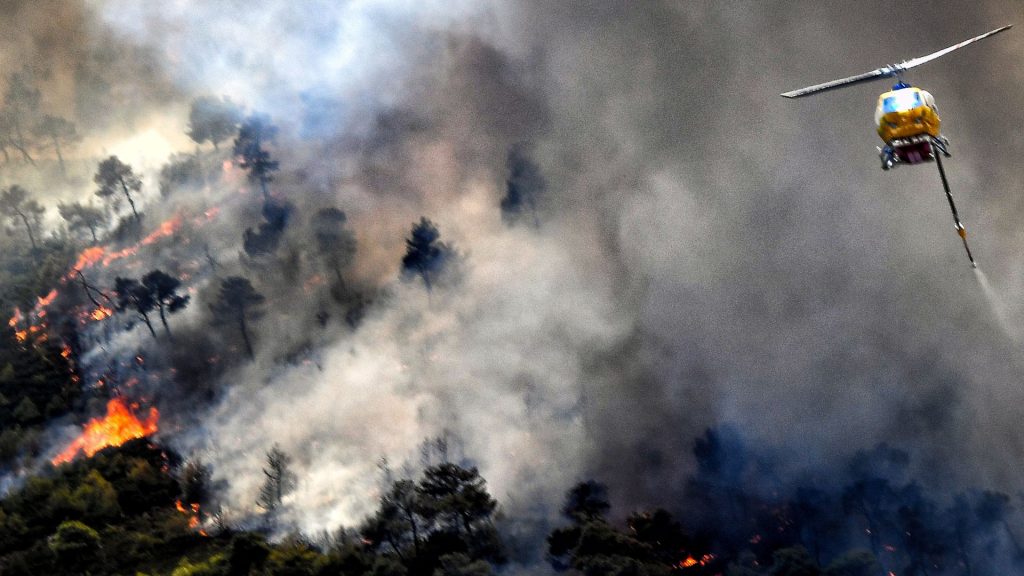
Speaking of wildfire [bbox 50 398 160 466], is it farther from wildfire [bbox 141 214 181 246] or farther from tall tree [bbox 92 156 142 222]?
tall tree [bbox 92 156 142 222]

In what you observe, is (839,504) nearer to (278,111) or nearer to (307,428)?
(307,428)

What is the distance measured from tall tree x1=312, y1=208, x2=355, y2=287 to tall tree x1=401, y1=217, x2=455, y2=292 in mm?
8424

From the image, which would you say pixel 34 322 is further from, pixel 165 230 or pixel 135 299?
pixel 165 230

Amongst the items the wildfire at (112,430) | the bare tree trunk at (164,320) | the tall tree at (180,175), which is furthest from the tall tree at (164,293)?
the tall tree at (180,175)

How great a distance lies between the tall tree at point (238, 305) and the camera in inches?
4860

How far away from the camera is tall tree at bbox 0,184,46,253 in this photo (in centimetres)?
16662

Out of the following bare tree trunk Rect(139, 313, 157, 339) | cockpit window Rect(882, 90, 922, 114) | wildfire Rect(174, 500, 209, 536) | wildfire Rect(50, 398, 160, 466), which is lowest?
wildfire Rect(174, 500, 209, 536)

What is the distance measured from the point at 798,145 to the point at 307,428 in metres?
71.4

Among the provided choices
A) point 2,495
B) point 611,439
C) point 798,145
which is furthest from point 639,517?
point 2,495

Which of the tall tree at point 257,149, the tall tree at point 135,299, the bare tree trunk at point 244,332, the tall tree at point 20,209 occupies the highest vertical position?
the tall tree at point 20,209

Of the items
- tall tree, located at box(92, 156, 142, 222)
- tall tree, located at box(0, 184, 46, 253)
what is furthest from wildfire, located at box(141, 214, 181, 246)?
tall tree, located at box(0, 184, 46, 253)

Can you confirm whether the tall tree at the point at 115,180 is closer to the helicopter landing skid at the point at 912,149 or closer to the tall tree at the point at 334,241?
the tall tree at the point at 334,241

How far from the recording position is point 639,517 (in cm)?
9762

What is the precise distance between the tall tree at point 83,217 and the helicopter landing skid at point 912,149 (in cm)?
12968
